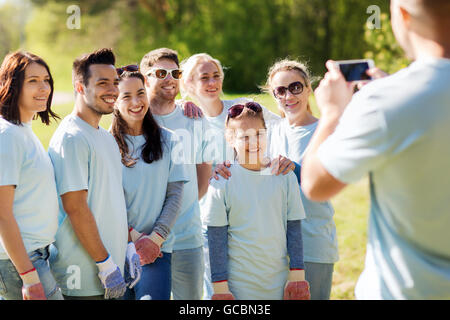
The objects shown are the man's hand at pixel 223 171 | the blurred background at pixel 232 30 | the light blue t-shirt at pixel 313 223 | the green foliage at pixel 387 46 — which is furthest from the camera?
the blurred background at pixel 232 30

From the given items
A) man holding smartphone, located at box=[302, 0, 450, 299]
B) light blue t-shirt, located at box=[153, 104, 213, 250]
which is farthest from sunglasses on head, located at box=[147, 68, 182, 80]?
man holding smartphone, located at box=[302, 0, 450, 299]

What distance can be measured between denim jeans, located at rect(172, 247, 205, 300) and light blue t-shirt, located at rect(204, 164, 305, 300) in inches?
24.2

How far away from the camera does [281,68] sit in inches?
139

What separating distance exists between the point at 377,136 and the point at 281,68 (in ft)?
6.88

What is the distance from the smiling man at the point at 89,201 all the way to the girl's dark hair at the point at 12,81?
251 millimetres

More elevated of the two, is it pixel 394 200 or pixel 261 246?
pixel 394 200

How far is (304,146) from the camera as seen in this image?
128 inches

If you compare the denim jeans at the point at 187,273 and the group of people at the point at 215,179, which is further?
the denim jeans at the point at 187,273

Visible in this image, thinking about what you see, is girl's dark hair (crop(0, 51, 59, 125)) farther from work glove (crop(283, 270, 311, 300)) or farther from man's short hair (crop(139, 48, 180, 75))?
work glove (crop(283, 270, 311, 300))

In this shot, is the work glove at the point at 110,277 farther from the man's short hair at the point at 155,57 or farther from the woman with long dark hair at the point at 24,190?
the man's short hair at the point at 155,57

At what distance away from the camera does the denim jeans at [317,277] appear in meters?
3.16

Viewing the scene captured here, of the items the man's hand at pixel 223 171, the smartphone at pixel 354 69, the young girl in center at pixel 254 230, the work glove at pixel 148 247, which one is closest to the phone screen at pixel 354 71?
the smartphone at pixel 354 69
